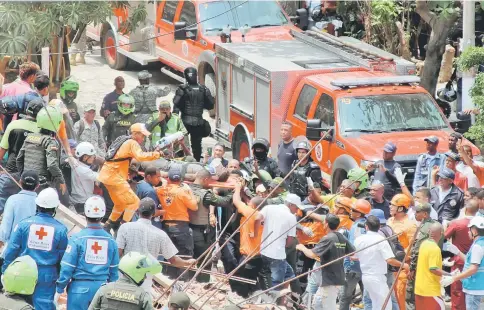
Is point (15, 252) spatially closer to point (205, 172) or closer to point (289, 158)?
point (205, 172)

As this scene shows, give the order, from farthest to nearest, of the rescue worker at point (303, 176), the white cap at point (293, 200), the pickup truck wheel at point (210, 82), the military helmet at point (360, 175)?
1. the pickup truck wheel at point (210, 82)
2. the rescue worker at point (303, 176)
3. the military helmet at point (360, 175)
4. the white cap at point (293, 200)

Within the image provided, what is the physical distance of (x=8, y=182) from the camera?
51.1ft

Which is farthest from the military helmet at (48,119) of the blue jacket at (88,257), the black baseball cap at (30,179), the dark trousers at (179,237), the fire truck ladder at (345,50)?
the fire truck ladder at (345,50)

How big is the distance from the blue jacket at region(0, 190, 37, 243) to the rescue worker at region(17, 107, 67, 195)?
4.36 feet

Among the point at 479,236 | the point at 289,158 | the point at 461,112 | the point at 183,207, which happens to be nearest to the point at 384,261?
the point at 479,236

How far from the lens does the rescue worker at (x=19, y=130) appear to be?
606 inches

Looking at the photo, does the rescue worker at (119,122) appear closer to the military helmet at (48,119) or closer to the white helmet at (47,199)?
the military helmet at (48,119)

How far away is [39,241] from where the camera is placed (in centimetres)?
1276

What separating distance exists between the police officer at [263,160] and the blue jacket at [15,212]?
3775 millimetres

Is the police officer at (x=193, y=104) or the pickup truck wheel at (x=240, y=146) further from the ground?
the police officer at (x=193, y=104)

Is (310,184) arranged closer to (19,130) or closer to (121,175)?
(121,175)

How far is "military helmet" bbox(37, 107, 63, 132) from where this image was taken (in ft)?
49.3

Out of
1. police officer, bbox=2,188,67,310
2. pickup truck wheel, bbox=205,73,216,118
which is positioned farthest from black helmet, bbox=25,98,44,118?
pickup truck wheel, bbox=205,73,216,118

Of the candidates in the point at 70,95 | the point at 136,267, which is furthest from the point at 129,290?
the point at 70,95
